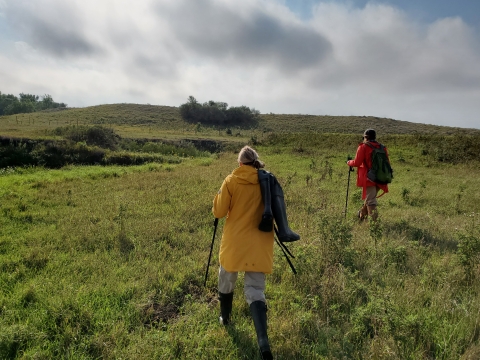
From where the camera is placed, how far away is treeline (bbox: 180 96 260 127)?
67125 millimetres

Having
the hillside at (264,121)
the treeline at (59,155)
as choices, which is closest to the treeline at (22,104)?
the hillside at (264,121)

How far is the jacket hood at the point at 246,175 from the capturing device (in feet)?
11.3

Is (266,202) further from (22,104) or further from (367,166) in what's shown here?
(22,104)

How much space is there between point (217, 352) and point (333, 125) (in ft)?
204

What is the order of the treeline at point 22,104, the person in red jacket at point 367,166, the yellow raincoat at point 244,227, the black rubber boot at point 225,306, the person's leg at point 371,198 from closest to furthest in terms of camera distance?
the yellow raincoat at point 244,227
the black rubber boot at point 225,306
the person in red jacket at point 367,166
the person's leg at point 371,198
the treeline at point 22,104

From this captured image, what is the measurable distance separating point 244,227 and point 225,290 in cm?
82

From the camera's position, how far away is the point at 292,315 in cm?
386

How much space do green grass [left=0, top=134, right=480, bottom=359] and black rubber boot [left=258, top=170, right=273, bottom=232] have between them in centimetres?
121

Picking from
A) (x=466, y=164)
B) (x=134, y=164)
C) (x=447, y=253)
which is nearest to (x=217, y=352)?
(x=447, y=253)

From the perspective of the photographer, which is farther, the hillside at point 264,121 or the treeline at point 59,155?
the hillside at point 264,121

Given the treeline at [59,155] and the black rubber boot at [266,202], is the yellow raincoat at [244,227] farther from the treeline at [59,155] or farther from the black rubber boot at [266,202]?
the treeline at [59,155]

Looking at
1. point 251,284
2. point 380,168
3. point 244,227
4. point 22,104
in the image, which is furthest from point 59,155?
point 22,104

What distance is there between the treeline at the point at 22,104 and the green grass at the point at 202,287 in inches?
4224

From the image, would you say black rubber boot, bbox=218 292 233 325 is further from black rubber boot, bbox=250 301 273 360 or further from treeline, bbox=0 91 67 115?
treeline, bbox=0 91 67 115
